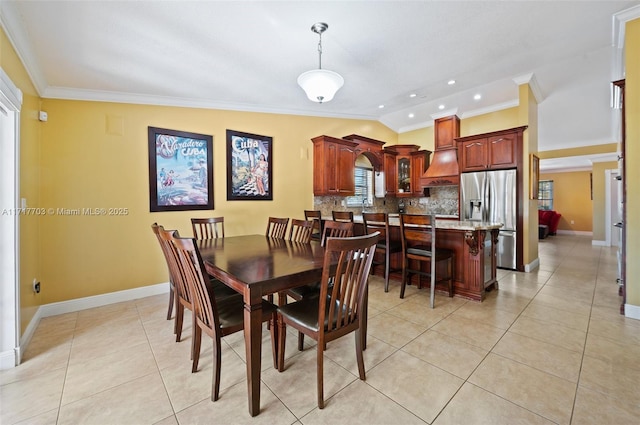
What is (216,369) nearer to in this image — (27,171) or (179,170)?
(27,171)

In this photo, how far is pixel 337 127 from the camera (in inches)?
197

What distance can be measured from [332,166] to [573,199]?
9.88m

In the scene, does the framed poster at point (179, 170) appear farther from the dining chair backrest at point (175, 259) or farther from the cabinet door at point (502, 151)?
the cabinet door at point (502, 151)

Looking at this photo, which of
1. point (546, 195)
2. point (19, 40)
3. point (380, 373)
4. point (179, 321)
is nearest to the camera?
point (380, 373)

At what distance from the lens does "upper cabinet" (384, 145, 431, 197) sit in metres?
5.69

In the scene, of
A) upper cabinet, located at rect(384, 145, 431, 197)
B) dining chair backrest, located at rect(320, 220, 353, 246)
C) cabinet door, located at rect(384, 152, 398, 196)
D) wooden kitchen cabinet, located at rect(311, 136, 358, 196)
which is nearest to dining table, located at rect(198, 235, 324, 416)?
dining chair backrest, located at rect(320, 220, 353, 246)

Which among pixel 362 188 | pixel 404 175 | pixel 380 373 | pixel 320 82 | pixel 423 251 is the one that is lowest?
pixel 380 373

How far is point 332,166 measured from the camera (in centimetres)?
465

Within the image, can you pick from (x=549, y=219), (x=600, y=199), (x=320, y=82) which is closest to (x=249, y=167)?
(x=320, y=82)

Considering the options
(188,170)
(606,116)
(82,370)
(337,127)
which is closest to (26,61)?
(188,170)

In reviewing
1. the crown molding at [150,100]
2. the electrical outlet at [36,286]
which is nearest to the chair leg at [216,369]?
the electrical outlet at [36,286]

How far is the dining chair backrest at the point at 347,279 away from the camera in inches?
55.5

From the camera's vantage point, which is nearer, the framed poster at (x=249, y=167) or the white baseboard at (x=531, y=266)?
the framed poster at (x=249, y=167)

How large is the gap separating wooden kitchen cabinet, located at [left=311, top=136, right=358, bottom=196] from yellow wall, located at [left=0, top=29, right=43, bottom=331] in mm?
3380
